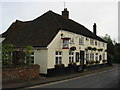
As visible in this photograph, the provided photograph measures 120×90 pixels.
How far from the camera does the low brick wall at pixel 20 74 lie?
12.0m

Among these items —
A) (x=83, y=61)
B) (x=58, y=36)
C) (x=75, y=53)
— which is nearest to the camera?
(x=58, y=36)

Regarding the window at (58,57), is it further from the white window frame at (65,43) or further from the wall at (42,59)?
the wall at (42,59)

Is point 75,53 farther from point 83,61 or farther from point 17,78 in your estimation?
point 17,78

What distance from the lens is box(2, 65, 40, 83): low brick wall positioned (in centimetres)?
1200

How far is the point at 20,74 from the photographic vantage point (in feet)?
43.1

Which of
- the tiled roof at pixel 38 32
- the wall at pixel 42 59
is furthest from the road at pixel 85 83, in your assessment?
the tiled roof at pixel 38 32

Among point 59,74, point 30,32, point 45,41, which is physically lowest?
point 59,74

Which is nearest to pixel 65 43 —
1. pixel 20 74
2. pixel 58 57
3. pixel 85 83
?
pixel 58 57

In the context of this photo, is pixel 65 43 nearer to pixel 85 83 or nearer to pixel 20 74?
pixel 85 83

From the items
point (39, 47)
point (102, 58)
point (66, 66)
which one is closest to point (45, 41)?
point (39, 47)

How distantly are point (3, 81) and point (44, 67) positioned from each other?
5.83 metres

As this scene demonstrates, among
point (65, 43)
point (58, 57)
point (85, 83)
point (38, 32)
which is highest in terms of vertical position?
point (38, 32)

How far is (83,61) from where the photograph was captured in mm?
24984

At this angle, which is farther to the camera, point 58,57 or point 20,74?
point 58,57
